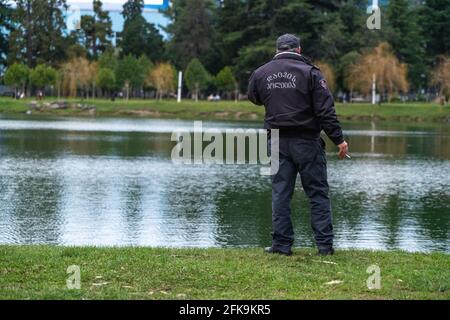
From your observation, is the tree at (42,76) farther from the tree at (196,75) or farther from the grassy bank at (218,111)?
the tree at (196,75)

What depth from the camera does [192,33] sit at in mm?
95812

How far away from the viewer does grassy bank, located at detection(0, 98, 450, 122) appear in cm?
7000

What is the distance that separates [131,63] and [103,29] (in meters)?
12.2

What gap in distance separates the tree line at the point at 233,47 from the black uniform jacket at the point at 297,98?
221ft

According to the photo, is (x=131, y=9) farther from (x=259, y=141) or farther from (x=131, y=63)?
(x=259, y=141)

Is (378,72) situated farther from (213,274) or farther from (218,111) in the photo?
(213,274)

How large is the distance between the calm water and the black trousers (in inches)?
192

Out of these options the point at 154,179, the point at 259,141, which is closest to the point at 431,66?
the point at 259,141

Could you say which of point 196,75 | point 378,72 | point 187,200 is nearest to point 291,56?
point 187,200

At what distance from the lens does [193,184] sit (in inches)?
851

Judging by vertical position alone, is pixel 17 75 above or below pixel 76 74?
below
